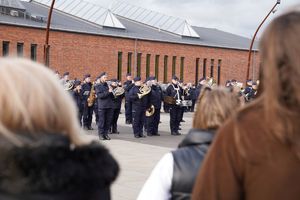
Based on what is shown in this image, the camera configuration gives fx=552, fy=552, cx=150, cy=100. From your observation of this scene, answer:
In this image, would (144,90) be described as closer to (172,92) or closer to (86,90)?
(172,92)

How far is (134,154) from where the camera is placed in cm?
1299

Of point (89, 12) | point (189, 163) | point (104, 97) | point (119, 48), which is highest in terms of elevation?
point (89, 12)

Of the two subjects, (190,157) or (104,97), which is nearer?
(190,157)

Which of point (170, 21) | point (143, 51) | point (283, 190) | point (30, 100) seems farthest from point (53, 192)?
point (170, 21)

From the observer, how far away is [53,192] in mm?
2023

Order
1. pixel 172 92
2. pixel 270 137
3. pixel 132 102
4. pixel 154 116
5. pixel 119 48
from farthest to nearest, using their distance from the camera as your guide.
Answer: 1. pixel 119 48
2. pixel 172 92
3. pixel 154 116
4. pixel 132 102
5. pixel 270 137

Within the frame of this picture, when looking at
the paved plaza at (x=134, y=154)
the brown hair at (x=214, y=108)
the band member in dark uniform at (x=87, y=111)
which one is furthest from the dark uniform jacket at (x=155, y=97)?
the brown hair at (x=214, y=108)

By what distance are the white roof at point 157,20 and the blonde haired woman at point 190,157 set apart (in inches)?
1978

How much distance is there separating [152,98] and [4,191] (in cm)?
1653

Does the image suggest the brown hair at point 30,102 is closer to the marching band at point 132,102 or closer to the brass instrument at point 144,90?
the marching band at point 132,102

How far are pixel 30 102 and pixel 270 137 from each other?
2.80 ft

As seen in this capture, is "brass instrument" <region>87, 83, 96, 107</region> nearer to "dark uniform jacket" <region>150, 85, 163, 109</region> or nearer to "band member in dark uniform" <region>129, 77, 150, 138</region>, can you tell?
"band member in dark uniform" <region>129, 77, 150, 138</region>

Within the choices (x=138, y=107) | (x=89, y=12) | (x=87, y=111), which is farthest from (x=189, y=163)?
(x=89, y=12)

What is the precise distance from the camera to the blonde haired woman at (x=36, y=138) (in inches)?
77.7
